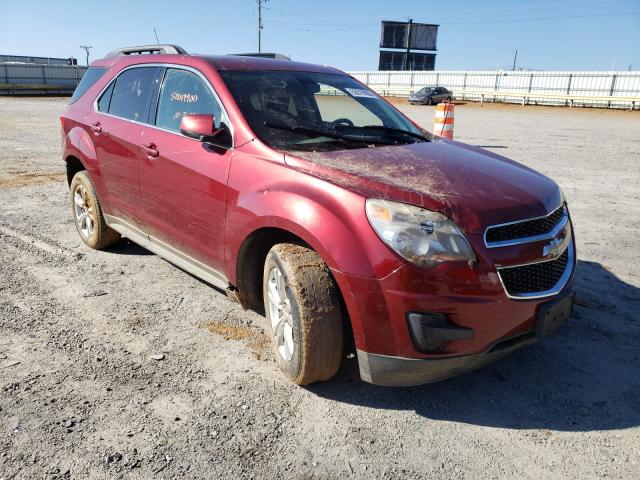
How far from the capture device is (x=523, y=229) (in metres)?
2.66

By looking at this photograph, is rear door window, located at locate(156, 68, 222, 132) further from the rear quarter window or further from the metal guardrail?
the metal guardrail

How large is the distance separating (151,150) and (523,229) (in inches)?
104

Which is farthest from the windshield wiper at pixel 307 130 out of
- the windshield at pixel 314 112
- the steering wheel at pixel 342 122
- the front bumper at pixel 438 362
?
the front bumper at pixel 438 362

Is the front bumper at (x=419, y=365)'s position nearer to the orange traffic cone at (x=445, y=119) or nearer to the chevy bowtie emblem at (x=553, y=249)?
the chevy bowtie emblem at (x=553, y=249)

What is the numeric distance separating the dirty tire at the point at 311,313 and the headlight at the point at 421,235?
431 mm

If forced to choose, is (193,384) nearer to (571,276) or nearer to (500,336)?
(500,336)

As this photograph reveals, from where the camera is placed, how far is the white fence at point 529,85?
3503 centimetres

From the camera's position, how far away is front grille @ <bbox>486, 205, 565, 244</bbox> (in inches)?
100.0

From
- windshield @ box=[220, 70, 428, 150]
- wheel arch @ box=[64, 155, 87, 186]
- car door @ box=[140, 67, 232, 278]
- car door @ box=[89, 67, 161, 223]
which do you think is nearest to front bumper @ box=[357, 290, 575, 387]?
car door @ box=[140, 67, 232, 278]

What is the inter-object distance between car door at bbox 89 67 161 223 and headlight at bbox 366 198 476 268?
2.39 meters

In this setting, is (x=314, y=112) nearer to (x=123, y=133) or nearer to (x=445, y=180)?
(x=445, y=180)

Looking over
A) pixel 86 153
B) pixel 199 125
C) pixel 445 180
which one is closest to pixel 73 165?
pixel 86 153

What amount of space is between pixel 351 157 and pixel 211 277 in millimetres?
1264

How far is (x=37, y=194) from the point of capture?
7.70m
